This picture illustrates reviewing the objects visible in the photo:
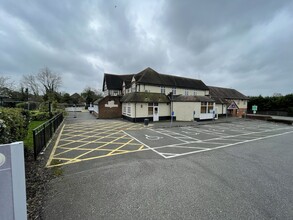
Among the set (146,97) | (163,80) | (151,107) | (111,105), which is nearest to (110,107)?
(111,105)

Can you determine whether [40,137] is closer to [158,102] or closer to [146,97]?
[146,97]

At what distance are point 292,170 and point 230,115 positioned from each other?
2865cm

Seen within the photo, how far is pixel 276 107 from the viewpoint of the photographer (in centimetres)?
3941

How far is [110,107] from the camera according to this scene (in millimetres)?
23875

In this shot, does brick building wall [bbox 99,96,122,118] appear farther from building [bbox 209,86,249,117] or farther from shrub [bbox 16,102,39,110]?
building [bbox 209,86,249,117]

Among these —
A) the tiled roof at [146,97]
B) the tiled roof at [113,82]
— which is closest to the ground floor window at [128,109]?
the tiled roof at [146,97]

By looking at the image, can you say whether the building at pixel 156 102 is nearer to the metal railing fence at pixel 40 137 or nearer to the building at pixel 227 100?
the building at pixel 227 100

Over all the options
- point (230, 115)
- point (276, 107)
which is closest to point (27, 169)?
point (230, 115)

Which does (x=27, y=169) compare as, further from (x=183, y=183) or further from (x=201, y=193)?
(x=201, y=193)

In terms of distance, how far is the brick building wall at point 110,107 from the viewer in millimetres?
23258

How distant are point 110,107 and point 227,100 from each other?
26.8 metres

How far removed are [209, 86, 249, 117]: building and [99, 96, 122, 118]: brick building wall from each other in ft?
60.0

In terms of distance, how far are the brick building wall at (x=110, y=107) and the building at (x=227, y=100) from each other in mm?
18294

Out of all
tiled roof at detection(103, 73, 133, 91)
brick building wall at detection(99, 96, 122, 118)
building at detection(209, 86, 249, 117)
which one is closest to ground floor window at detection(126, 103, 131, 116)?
brick building wall at detection(99, 96, 122, 118)
